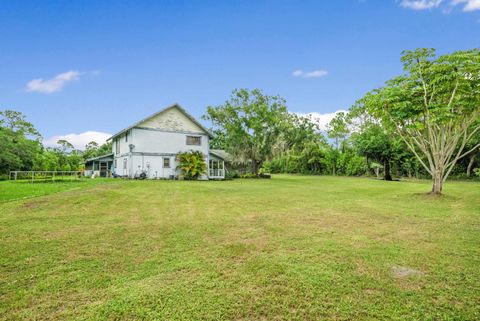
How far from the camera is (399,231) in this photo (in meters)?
5.52

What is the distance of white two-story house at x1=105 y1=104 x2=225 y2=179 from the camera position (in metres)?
21.6

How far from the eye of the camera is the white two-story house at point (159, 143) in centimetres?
2164

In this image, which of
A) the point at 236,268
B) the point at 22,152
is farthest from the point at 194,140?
the point at 236,268

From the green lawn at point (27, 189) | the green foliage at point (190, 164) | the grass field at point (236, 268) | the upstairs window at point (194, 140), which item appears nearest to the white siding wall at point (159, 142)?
the upstairs window at point (194, 140)

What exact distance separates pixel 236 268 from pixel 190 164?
66.1ft

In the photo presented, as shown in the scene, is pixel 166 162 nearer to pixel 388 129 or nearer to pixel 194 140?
pixel 194 140

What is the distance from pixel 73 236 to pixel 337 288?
488 centimetres

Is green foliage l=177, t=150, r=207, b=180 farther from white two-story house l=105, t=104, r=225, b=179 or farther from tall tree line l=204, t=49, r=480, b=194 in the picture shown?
tall tree line l=204, t=49, r=480, b=194

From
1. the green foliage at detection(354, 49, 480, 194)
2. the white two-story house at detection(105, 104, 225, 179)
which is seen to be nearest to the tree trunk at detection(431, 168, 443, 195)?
the green foliage at detection(354, 49, 480, 194)

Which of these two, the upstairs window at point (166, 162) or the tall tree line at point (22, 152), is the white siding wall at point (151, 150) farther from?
the tall tree line at point (22, 152)

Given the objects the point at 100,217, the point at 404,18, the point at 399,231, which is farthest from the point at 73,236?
the point at 404,18

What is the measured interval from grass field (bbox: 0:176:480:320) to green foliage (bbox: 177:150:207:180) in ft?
53.8

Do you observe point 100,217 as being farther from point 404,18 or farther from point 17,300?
point 404,18

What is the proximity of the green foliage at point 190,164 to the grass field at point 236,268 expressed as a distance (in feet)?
53.8
